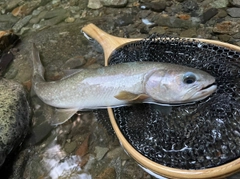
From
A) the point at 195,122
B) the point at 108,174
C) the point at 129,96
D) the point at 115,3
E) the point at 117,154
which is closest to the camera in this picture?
the point at 195,122

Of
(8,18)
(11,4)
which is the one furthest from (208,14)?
(11,4)

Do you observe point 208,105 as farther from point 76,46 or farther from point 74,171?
point 76,46

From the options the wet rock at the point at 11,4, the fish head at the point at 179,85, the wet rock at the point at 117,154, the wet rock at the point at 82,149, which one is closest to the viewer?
the fish head at the point at 179,85

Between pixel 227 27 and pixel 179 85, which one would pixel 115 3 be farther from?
pixel 179 85

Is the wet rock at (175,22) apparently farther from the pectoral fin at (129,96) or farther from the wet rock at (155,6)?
the pectoral fin at (129,96)

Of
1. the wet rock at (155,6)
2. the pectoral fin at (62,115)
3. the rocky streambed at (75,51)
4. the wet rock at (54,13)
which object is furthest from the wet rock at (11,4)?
the pectoral fin at (62,115)

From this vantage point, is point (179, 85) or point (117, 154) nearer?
point (179, 85)

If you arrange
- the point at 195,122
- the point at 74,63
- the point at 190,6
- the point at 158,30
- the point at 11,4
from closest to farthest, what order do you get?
the point at 195,122
the point at 74,63
the point at 158,30
the point at 190,6
the point at 11,4

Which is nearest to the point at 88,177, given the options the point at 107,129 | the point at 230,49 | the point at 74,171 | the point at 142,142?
the point at 74,171
